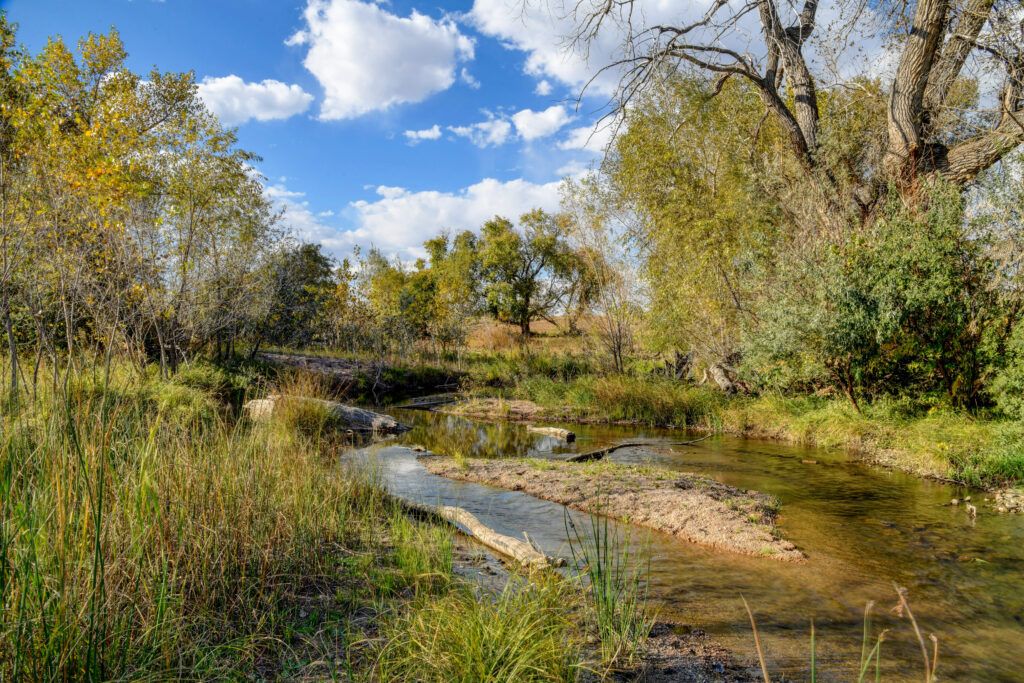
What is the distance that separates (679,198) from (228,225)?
12.3m

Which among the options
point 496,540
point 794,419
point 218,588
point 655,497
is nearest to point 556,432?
point 794,419

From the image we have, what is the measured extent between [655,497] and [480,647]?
16.1 ft

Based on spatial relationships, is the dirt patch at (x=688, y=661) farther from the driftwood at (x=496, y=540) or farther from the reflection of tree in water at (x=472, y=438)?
the reflection of tree in water at (x=472, y=438)

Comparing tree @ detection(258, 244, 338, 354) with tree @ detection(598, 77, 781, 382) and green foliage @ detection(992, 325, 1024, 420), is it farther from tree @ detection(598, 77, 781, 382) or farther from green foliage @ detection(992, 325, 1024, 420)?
green foliage @ detection(992, 325, 1024, 420)

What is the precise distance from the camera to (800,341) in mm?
11125

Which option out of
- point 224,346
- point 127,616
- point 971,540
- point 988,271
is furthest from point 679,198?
point 224,346

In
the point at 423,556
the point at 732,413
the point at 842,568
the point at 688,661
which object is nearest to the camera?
the point at 688,661

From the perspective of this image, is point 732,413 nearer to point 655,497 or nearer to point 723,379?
point 723,379

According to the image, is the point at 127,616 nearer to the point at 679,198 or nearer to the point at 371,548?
the point at 371,548

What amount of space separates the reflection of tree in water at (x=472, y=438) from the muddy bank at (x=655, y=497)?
1.47 meters

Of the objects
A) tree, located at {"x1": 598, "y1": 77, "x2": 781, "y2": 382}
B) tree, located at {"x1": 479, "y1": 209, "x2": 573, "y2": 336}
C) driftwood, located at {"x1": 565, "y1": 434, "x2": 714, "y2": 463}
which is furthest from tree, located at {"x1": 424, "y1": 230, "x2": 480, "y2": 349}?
driftwood, located at {"x1": 565, "y1": 434, "x2": 714, "y2": 463}

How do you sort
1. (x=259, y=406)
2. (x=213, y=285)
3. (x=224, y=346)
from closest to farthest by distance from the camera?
(x=259, y=406) < (x=213, y=285) < (x=224, y=346)

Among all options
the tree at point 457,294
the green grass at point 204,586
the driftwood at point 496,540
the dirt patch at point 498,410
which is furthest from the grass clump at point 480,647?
the tree at point 457,294

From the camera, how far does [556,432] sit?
13.6m
